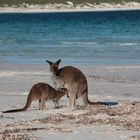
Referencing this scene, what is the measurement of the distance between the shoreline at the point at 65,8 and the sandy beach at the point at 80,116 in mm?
84823

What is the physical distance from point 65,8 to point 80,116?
306 ft

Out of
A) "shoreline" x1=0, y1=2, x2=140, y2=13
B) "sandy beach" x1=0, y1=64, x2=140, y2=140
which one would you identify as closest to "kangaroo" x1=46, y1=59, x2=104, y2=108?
"sandy beach" x1=0, y1=64, x2=140, y2=140

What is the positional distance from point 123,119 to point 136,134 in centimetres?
115

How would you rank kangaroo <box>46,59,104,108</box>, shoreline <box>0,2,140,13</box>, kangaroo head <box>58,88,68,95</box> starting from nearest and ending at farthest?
kangaroo <box>46,59,104,108</box> < kangaroo head <box>58,88,68,95</box> < shoreline <box>0,2,140,13</box>

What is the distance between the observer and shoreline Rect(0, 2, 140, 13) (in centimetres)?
10075

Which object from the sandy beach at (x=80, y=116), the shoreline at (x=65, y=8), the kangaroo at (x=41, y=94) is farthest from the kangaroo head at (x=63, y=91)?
the shoreline at (x=65, y=8)

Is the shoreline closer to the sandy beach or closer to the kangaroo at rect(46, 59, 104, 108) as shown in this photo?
the sandy beach

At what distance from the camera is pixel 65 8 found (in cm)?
10300

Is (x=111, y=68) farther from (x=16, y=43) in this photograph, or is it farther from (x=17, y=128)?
(x=16, y=43)

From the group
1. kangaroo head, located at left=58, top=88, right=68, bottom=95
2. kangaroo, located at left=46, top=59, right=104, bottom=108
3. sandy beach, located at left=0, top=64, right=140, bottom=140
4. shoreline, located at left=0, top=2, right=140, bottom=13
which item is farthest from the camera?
shoreline, located at left=0, top=2, right=140, bottom=13

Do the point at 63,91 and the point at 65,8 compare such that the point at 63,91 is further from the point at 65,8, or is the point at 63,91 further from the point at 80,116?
the point at 65,8

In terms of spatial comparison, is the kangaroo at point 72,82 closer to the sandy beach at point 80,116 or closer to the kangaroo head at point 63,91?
the kangaroo head at point 63,91

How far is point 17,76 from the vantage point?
17.0 metres

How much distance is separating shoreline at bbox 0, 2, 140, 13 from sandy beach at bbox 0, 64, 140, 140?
84823 mm
